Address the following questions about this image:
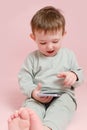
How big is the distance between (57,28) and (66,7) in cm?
68

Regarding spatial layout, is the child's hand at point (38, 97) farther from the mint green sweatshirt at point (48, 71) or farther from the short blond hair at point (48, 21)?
the short blond hair at point (48, 21)

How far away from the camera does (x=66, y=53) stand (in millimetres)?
1580

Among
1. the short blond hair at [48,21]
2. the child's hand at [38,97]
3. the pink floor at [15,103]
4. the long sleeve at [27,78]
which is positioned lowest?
the pink floor at [15,103]

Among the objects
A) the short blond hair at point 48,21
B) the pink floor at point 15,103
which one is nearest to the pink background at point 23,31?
the pink floor at point 15,103

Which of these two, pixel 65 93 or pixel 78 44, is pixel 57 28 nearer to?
pixel 65 93

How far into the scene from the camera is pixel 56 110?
144 cm

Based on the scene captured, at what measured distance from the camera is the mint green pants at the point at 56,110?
1.37m

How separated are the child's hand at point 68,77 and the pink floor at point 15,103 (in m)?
0.13

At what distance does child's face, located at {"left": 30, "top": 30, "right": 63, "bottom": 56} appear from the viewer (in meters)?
1.47

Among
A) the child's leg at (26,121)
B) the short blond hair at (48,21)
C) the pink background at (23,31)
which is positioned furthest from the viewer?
the pink background at (23,31)

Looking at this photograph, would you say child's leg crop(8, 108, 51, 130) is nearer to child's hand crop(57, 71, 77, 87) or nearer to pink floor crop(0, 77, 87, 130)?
pink floor crop(0, 77, 87, 130)

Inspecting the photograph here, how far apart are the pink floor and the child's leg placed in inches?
6.2

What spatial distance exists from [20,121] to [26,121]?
0.02 meters

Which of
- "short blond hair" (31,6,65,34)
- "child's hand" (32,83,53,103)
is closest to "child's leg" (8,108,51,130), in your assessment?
"child's hand" (32,83,53,103)
